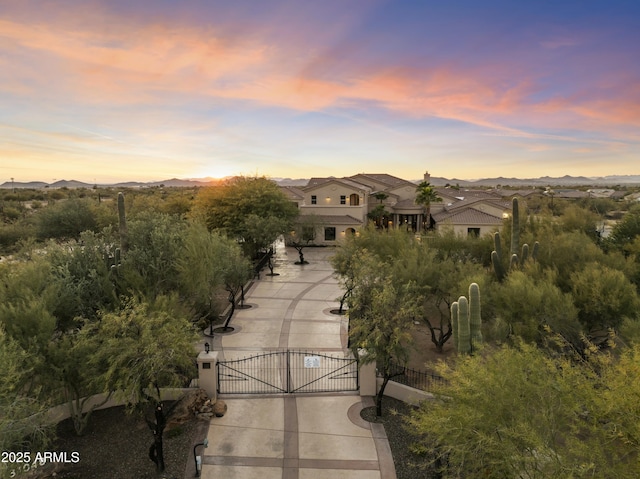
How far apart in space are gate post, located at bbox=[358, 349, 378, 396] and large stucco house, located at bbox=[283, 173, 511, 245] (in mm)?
24515

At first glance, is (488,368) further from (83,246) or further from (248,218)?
(248,218)

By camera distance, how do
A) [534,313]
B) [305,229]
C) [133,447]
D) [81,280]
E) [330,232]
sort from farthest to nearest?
[330,232] < [305,229] < [81,280] < [534,313] < [133,447]

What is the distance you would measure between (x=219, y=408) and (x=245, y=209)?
2620 cm

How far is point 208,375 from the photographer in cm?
1369

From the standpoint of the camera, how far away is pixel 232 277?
69.1 ft

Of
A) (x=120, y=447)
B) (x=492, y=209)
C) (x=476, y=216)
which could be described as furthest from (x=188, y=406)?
(x=492, y=209)

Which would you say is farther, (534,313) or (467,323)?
(534,313)

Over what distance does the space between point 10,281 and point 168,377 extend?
680 cm

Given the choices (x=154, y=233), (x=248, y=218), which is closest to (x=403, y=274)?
(x=154, y=233)

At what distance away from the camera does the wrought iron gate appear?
1463 centimetres

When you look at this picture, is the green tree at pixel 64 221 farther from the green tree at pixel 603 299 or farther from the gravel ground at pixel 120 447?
the green tree at pixel 603 299

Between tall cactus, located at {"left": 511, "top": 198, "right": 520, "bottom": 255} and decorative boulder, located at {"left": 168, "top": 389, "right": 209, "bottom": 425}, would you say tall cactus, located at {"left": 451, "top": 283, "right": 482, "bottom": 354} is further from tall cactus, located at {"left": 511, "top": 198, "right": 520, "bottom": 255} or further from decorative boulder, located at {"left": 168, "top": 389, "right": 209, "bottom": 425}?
decorative boulder, located at {"left": 168, "top": 389, "right": 209, "bottom": 425}

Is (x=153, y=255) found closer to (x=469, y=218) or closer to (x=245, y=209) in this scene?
(x=245, y=209)

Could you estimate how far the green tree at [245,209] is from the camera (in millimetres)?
34625
